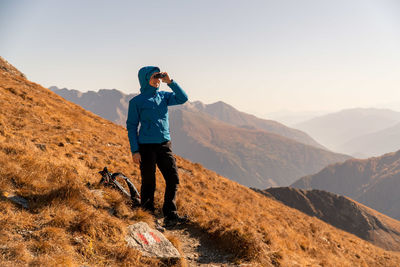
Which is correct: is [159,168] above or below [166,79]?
below

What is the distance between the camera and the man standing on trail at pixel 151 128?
552cm

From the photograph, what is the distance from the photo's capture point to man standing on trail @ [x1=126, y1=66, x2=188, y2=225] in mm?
5523

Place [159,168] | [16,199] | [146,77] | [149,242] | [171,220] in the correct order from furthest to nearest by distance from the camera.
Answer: [171,220], [159,168], [146,77], [149,242], [16,199]

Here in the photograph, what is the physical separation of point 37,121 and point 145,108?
12.7m

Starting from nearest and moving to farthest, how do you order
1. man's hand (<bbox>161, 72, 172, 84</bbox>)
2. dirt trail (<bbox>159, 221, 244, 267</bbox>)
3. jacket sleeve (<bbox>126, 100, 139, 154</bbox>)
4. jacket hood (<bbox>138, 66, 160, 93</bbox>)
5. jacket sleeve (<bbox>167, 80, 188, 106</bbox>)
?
dirt trail (<bbox>159, 221, 244, 267</bbox>) → jacket sleeve (<bbox>126, 100, 139, 154</bbox>) → jacket hood (<bbox>138, 66, 160, 93</bbox>) → man's hand (<bbox>161, 72, 172, 84</bbox>) → jacket sleeve (<bbox>167, 80, 188, 106</bbox>)

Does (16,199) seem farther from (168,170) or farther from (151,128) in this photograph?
(168,170)

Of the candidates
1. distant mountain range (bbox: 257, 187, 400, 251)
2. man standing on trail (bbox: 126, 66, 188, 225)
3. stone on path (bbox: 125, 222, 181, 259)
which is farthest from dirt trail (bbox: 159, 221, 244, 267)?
distant mountain range (bbox: 257, 187, 400, 251)

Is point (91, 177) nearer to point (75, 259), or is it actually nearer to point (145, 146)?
point (145, 146)

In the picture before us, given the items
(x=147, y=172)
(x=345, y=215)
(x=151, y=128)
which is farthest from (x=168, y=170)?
(x=345, y=215)

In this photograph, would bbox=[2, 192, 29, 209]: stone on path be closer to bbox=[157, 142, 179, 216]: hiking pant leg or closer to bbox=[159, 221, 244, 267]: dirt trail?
bbox=[157, 142, 179, 216]: hiking pant leg

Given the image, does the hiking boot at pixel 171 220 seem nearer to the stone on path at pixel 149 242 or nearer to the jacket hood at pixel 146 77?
the stone on path at pixel 149 242

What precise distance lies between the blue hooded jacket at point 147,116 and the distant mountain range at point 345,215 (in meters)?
94.2

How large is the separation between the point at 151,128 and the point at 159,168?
1.03 meters

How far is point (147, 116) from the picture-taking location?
18.1ft
